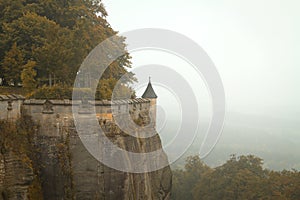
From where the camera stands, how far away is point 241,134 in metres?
113

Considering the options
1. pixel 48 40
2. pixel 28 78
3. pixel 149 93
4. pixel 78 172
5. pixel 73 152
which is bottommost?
pixel 78 172

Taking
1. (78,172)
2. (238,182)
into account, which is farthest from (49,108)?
(238,182)

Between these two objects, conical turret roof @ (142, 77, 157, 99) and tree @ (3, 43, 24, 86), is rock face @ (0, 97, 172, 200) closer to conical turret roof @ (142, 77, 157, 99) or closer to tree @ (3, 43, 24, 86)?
tree @ (3, 43, 24, 86)

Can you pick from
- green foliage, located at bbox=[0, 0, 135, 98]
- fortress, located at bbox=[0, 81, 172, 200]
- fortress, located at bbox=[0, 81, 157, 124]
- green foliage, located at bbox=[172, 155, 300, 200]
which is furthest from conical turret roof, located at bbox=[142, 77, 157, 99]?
green foliage, located at bbox=[172, 155, 300, 200]

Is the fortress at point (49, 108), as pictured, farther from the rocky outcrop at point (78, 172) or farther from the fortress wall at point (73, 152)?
the rocky outcrop at point (78, 172)

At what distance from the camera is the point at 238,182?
29.9 metres

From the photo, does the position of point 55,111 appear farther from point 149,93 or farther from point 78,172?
point 149,93

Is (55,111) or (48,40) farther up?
(48,40)

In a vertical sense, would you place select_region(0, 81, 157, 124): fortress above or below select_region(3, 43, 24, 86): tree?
below

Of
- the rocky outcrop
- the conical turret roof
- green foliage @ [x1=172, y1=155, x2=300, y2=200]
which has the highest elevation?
the conical turret roof

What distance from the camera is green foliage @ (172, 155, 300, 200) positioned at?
26.2 metres

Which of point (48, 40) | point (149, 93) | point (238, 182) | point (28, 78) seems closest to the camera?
point (28, 78)

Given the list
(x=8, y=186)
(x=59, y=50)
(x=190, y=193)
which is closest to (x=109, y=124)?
(x=8, y=186)

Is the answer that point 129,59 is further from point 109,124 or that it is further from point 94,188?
point 94,188
